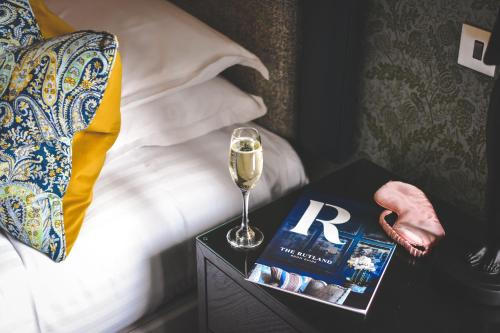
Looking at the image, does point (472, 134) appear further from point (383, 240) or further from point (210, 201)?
point (210, 201)

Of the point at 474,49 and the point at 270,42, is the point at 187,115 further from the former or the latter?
the point at 474,49

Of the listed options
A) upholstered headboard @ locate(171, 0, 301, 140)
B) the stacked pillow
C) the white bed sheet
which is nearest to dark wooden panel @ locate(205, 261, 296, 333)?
the white bed sheet

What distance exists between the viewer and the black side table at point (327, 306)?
2.43 feet

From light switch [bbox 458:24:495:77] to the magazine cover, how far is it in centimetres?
28

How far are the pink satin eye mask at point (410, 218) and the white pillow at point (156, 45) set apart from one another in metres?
0.39

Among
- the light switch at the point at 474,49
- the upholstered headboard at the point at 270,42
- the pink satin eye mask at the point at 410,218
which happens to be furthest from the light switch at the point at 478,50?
the upholstered headboard at the point at 270,42

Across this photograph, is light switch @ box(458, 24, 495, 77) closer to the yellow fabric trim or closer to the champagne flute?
the champagne flute

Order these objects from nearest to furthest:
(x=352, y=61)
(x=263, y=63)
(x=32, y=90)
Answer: (x=32, y=90)
(x=352, y=61)
(x=263, y=63)

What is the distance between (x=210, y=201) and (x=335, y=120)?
11.9 inches

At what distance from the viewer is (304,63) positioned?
113cm

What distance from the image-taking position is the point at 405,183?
0.96 meters

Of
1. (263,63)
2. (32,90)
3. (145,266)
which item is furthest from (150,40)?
(145,266)

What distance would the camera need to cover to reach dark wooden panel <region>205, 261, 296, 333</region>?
0.81 m

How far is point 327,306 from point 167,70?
55 cm
